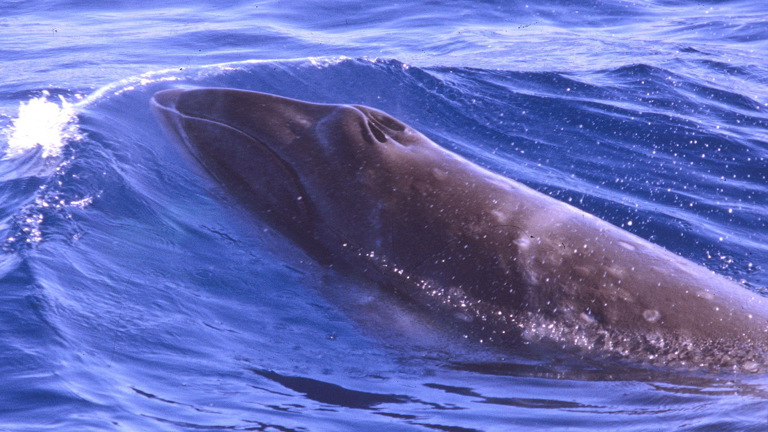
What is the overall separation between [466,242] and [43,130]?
578 cm

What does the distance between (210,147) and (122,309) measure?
64.8 inches

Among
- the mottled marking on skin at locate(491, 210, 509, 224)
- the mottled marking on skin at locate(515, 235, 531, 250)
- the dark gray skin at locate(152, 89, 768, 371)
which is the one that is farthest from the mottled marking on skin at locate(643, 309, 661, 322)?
the mottled marking on skin at locate(491, 210, 509, 224)

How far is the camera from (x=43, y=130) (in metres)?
9.57

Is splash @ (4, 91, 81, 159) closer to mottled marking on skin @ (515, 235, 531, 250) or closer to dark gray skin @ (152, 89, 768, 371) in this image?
dark gray skin @ (152, 89, 768, 371)

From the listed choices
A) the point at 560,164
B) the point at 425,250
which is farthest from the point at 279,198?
the point at 560,164

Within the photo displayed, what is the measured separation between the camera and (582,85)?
13625 mm

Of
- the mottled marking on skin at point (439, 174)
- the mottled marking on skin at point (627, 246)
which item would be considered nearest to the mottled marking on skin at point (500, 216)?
the mottled marking on skin at point (439, 174)

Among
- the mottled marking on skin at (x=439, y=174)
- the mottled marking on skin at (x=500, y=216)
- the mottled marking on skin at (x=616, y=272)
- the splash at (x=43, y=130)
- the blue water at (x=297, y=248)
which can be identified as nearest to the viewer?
the blue water at (x=297, y=248)

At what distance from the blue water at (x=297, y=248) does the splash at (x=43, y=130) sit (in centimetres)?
6

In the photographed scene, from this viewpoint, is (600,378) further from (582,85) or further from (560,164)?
(582,85)

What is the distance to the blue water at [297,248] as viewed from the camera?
491 cm

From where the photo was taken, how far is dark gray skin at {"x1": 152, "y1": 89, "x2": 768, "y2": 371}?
216 inches

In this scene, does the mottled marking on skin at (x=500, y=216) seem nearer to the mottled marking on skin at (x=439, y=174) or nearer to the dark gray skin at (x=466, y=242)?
the dark gray skin at (x=466, y=242)

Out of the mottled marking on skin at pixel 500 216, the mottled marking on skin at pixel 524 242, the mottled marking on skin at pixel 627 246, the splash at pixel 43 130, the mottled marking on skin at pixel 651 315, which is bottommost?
the mottled marking on skin at pixel 651 315
